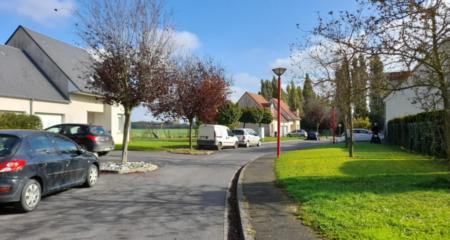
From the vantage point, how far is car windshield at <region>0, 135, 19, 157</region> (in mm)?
9023

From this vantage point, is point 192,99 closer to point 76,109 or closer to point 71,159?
point 76,109

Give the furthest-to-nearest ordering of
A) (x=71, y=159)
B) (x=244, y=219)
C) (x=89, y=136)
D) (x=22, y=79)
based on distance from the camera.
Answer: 1. (x=22, y=79)
2. (x=89, y=136)
3. (x=71, y=159)
4. (x=244, y=219)

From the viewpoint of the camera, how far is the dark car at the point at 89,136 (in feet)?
68.0

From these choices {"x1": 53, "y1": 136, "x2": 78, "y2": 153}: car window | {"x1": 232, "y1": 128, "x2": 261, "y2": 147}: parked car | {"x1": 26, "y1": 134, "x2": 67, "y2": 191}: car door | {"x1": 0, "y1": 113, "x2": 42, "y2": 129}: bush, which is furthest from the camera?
{"x1": 232, "y1": 128, "x2": 261, "y2": 147}: parked car

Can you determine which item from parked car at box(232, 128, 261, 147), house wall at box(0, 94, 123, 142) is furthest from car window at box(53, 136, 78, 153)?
parked car at box(232, 128, 261, 147)

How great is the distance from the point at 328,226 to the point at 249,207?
2.40 meters

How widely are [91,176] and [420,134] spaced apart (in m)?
16.9

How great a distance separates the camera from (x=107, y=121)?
3766 centimetres

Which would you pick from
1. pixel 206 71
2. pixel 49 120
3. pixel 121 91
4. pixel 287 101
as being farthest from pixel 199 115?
pixel 287 101

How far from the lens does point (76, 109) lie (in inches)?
1256

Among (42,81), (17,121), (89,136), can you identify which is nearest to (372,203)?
(89,136)

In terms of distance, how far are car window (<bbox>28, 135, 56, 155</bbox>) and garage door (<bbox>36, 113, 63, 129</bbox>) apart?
61.5ft

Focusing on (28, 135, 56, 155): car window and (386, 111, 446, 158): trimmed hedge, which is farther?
(386, 111, 446, 158): trimmed hedge

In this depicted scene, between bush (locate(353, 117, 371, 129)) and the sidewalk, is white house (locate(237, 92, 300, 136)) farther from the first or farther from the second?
the sidewalk
